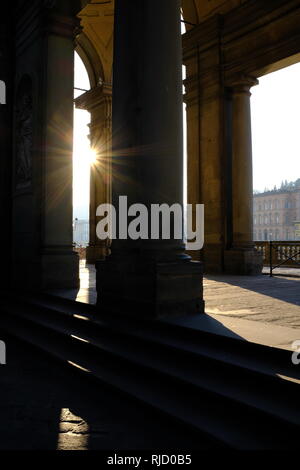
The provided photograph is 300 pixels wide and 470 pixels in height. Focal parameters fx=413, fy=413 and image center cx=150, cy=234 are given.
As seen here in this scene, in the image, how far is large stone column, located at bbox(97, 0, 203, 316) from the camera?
5570mm

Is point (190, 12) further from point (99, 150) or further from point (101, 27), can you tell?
point (99, 150)

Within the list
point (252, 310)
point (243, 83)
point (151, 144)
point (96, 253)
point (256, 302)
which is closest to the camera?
point (151, 144)

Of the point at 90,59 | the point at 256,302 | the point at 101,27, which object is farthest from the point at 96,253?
the point at 256,302

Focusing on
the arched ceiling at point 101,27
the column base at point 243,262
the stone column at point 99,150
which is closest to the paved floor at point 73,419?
the column base at point 243,262

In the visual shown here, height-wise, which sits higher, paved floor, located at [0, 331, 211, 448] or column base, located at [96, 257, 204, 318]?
column base, located at [96, 257, 204, 318]

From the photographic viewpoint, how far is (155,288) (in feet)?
17.4

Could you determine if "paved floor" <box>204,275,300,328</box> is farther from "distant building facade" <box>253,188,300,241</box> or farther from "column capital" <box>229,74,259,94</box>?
"distant building facade" <box>253,188,300,241</box>

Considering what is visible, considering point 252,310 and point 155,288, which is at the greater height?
point 155,288

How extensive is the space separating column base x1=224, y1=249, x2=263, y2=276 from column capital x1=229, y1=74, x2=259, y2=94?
5.20m

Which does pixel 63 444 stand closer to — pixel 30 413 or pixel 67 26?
pixel 30 413

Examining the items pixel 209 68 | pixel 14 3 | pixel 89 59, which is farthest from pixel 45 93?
pixel 89 59

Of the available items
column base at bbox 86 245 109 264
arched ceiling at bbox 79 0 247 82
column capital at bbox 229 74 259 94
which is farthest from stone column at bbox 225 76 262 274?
column base at bbox 86 245 109 264

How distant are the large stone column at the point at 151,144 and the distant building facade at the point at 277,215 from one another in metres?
90.8

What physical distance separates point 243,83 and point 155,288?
1003cm
